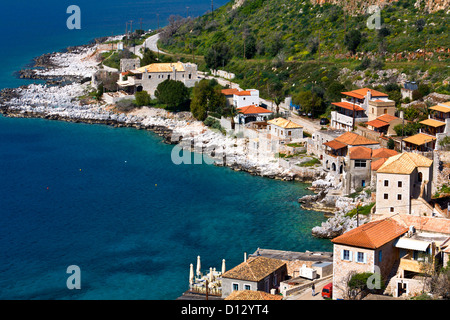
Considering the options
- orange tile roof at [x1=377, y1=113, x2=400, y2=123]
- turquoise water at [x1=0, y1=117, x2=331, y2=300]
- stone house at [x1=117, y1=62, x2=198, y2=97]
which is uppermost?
stone house at [x1=117, y1=62, x2=198, y2=97]

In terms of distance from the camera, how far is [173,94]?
8275 centimetres

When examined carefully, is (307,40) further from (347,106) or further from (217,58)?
(347,106)

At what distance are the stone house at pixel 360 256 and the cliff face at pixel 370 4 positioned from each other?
194 feet

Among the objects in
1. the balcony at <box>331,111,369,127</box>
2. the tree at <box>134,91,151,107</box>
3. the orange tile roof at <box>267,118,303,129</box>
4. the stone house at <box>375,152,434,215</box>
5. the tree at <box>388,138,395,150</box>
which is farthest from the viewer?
the tree at <box>134,91,151,107</box>

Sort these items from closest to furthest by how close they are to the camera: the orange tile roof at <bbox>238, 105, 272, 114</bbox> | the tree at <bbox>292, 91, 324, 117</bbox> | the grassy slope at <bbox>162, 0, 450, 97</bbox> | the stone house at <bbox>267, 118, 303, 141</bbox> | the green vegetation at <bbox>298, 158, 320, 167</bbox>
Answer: the green vegetation at <bbox>298, 158, 320, 167</bbox>
the stone house at <bbox>267, 118, 303, 141</bbox>
the tree at <bbox>292, 91, 324, 117</bbox>
the orange tile roof at <bbox>238, 105, 272, 114</bbox>
the grassy slope at <bbox>162, 0, 450, 97</bbox>

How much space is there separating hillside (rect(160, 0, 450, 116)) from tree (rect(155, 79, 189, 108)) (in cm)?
935

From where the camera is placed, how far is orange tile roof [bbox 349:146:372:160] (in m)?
53.5

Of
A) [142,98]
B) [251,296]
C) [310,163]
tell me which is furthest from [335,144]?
[142,98]

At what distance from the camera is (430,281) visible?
3269 cm

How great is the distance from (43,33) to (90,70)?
75.4m

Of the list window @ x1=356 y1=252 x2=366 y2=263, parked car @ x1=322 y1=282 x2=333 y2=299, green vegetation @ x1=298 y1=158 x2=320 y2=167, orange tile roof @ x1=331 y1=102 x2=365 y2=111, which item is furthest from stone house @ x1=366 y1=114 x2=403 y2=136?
parked car @ x1=322 y1=282 x2=333 y2=299
